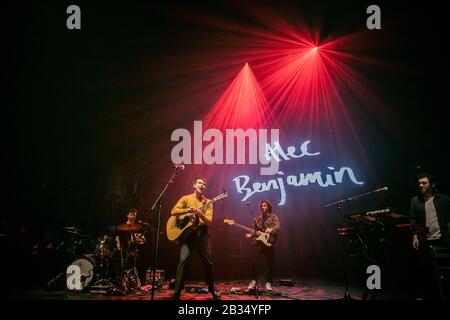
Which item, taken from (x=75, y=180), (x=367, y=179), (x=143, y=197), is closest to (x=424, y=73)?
(x=367, y=179)

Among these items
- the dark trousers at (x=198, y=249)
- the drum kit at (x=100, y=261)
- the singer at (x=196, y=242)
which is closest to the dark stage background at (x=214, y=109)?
the drum kit at (x=100, y=261)

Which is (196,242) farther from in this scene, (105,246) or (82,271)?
(82,271)

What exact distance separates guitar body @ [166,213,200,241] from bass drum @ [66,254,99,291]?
2204 mm

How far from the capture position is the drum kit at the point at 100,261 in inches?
277

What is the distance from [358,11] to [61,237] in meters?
9.07

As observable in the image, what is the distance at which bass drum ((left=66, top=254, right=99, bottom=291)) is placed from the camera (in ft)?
23.0

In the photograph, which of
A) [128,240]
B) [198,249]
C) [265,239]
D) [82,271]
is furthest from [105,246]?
[265,239]

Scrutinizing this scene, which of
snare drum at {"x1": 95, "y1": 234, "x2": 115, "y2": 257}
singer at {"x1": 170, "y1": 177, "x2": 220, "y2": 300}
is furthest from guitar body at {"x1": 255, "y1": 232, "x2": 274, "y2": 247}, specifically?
snare drum at {"x1": 95, "y1": 234, "x2": 115, "y2": 257}

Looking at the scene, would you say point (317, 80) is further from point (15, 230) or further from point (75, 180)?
point (15, 230)

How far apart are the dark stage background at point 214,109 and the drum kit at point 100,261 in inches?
33.8

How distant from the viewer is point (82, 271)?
7.04 m

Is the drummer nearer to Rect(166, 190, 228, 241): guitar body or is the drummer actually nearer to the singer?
Rect(166, 190, 228, 241): guitar body

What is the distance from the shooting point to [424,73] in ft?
28.5

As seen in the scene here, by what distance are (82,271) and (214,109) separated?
5625 mm
